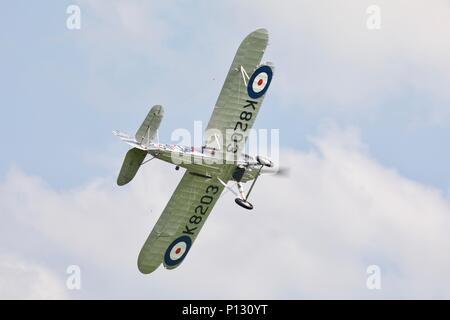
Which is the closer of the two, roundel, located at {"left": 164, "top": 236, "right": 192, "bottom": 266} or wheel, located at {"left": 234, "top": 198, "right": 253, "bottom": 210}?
wheel, located at {"left": 234, "top": 198, "right": 253, "bottom": 210}

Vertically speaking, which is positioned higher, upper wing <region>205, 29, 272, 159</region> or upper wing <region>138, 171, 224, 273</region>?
upper wing <region>205, 29, 272, 159</region>

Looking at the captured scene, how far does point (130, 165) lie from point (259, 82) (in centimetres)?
523

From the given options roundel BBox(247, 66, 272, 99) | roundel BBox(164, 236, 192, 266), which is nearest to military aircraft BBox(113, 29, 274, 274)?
roundel BBox(247, 66, 272, 99)

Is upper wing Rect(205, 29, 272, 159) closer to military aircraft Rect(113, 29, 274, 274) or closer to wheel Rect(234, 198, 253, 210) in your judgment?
military aircraft Rect(113, 29, 274, 274)

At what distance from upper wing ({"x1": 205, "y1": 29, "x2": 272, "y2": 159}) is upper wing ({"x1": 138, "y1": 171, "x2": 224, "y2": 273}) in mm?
2118

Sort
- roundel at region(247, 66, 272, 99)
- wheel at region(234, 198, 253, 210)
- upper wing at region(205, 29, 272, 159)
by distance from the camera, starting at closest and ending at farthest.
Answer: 1. wheel at region(234, 198, 253, 210)
2. upper wing at region(205, 29, 272, 159)
3. roundel at region(247, 66, 272, 99)

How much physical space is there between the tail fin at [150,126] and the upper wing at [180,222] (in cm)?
336

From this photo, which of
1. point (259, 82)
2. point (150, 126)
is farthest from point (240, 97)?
point (150, 126)

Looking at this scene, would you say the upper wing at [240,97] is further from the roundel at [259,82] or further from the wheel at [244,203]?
the wheel at [244,203]

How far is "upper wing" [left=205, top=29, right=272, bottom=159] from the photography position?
49000mm

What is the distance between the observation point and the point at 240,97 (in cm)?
4931
